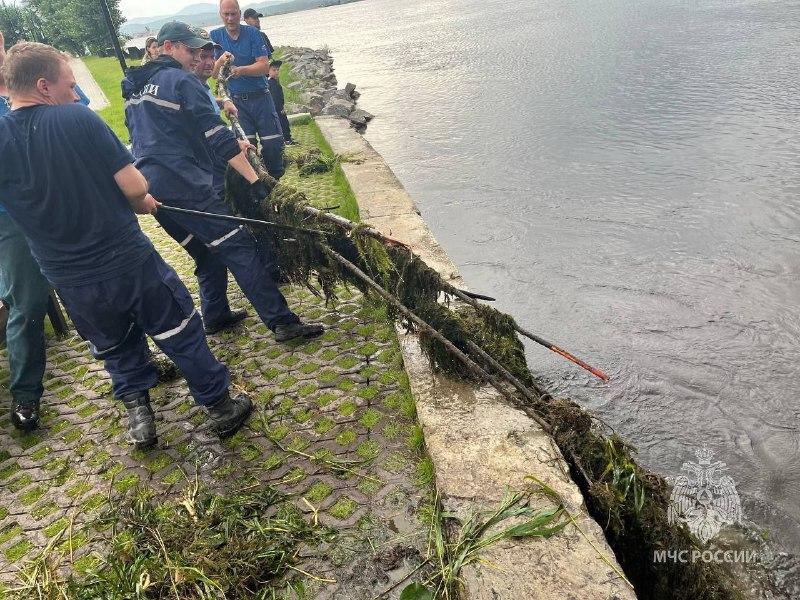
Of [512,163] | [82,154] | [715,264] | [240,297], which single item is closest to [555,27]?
[512,163]

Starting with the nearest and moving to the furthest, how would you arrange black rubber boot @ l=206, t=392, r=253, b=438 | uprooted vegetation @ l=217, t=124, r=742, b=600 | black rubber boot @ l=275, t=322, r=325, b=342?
uprooted vegetation @ l=217, t=124, r=742, b=600 → black rubber boot @ l=206, t=392, r=253, b=438 → black rubber boot @ l=275, t=322, r=325, b=342

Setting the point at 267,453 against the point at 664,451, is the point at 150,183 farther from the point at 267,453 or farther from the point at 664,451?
the point at 664,451

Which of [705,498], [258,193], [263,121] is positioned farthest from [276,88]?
[705,498]

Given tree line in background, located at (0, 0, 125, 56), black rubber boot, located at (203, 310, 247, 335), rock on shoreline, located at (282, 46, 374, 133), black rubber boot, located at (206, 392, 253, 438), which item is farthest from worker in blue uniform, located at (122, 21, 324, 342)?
tree line in background, located at (0, 0, 125, 56)

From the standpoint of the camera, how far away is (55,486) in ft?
11.8

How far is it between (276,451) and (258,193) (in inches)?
87.7

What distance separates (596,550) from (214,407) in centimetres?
258

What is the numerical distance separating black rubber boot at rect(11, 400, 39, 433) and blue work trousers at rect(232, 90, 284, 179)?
461 cm

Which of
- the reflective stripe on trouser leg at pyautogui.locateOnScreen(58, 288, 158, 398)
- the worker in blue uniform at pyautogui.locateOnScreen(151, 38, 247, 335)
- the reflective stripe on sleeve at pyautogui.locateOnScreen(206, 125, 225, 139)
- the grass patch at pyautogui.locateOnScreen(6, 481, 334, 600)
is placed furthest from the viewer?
the worker in blue uniform at pyautogui.locateOnScreen(151, 38, 247, 335)

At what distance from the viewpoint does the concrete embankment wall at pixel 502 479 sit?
245cm

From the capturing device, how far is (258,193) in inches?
184

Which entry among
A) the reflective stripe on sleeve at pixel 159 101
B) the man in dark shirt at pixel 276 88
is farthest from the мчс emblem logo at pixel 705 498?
the man in dark shirt at pixel 276 88

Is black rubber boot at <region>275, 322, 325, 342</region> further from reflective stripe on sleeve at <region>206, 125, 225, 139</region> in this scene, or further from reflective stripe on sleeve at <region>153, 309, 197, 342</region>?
reflective stripe on sleeve at <region>206, 125, 225, 139</region>

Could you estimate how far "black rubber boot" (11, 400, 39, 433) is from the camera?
4055 mm
